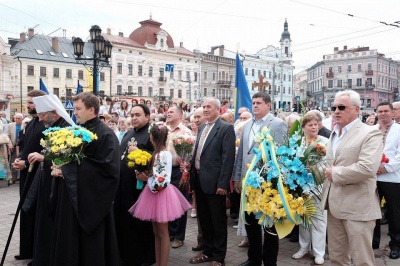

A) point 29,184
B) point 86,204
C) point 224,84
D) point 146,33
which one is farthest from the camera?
point 224,84

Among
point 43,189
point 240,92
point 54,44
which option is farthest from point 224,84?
point 43,189

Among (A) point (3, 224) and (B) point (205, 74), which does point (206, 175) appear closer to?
(A) point (3, 224)

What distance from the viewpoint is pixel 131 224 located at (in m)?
5.19

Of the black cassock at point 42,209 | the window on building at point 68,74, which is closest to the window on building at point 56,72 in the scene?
the window on building at point 68,74

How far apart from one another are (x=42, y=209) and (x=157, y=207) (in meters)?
1.40

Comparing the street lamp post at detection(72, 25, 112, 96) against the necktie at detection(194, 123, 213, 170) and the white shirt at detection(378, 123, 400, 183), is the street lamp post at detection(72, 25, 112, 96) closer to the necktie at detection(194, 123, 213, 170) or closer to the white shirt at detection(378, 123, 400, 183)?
the necktie at detection(194, 123, 213, 170)

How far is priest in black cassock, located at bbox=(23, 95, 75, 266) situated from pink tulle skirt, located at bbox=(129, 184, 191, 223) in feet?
3.39

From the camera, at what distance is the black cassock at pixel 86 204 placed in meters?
4.02

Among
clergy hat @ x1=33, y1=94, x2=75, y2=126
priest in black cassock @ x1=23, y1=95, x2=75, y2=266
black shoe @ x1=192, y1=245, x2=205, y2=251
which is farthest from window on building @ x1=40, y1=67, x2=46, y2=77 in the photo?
black shoe @ x1=192, y1=245, x2=205, y2=251

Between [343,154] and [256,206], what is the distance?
1.03 metres

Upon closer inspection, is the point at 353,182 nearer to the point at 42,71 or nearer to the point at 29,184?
the point at 29,184

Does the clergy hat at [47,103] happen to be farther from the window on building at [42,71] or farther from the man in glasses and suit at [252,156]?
the window on building at [42,71]

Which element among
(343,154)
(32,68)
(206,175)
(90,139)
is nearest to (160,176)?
(206,175)

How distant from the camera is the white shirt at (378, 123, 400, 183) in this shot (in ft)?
18.4
